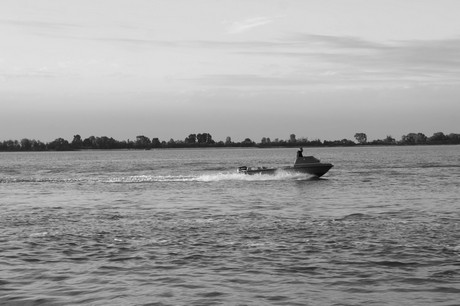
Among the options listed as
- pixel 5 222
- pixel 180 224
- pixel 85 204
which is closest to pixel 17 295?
pixel 180 224

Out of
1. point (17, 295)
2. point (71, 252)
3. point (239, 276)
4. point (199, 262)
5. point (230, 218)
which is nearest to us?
point (17, 295)

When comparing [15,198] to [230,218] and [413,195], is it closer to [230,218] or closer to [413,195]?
[230,218]

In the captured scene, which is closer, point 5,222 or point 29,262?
point 29,262

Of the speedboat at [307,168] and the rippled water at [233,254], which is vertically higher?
the speedboat at [307,168]

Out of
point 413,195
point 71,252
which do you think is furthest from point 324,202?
point 71,252

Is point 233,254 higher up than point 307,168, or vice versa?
point 307,168

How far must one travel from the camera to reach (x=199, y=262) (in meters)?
17.8

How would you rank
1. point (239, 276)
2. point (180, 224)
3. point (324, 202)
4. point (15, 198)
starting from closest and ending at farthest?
1. point (239, 276)
2. point (180, 224)
3. point (324, 202)
4. point (15, 198)

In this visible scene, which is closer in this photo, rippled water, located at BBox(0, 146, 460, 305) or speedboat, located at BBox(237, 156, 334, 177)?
rippled water, located at BBox(0, 146, 460, 305)

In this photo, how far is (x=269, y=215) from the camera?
29781mm

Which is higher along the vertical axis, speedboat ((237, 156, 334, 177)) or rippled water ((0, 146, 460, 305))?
speedboat ((237, 156, 334, 177))

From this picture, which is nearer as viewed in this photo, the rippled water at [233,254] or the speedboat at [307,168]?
the rippled water at [233,254]

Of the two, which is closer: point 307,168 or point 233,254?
point 233,254

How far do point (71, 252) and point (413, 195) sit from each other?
26417mm
